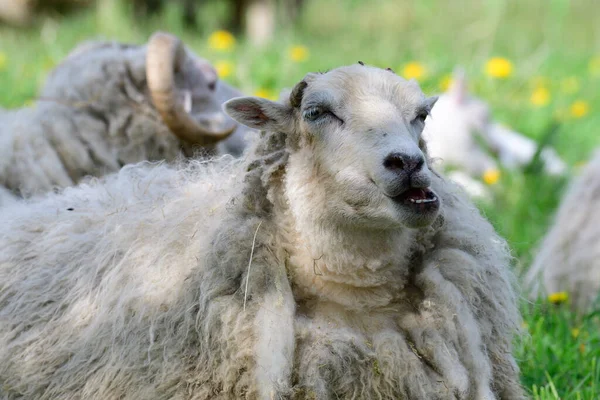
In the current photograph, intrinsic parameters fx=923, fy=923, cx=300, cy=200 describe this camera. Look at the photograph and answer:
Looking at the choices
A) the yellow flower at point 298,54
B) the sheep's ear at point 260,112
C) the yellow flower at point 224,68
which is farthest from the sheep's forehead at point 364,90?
the yellow flower at point 298,54

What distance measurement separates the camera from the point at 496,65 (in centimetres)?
865

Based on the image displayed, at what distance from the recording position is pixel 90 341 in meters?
3.04

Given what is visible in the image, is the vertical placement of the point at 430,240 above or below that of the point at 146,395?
above

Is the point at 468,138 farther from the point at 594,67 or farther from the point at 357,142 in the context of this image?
the point at 357,142

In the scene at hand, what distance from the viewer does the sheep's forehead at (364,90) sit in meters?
2.86

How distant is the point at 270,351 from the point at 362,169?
621 mm

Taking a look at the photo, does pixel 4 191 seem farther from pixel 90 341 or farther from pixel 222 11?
pixel 222 11

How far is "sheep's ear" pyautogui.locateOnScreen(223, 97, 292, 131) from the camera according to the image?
2.95 m

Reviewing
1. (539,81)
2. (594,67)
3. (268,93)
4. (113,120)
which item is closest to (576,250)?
(113,120)

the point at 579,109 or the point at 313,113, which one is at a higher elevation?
the point at 313,113

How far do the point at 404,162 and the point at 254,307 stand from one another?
677mm

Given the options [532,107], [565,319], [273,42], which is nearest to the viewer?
[565,319]

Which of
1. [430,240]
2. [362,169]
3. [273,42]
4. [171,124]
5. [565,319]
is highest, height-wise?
[362,169]

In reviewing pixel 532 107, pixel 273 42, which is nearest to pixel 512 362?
pixel 532 107
